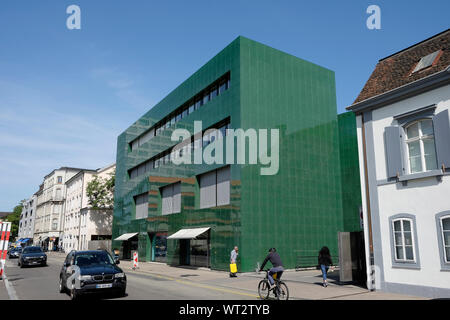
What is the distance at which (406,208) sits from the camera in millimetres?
12523

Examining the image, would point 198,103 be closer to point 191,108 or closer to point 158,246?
point 191,108

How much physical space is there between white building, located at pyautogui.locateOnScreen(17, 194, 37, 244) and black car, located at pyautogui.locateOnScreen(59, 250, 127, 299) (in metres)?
92.8

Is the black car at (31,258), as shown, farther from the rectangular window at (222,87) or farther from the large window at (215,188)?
the rectangular window at (222,87)

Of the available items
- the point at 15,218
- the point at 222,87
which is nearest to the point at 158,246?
the point at 222,87

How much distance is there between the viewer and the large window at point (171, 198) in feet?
98.8

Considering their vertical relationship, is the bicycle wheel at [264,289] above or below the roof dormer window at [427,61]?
below

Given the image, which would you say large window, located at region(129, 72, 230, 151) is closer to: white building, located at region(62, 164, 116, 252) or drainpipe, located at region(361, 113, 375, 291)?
drainpipe, located at region(361, 113, 375, 291)

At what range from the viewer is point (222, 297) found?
1205 centimetres

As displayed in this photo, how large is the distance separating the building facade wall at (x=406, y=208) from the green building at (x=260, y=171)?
904 cm

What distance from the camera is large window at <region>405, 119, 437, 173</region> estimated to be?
40.5ft

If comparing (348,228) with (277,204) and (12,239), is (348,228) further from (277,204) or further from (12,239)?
(12,239)

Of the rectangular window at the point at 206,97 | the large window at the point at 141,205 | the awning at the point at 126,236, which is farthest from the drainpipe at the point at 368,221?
the awning at the point at 126,236

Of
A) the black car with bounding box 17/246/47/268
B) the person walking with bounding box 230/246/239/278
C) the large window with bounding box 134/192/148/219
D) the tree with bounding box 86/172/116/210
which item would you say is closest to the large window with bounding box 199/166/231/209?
the person walking with bounding box 230/246/239/278

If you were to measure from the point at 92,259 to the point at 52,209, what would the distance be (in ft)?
238
